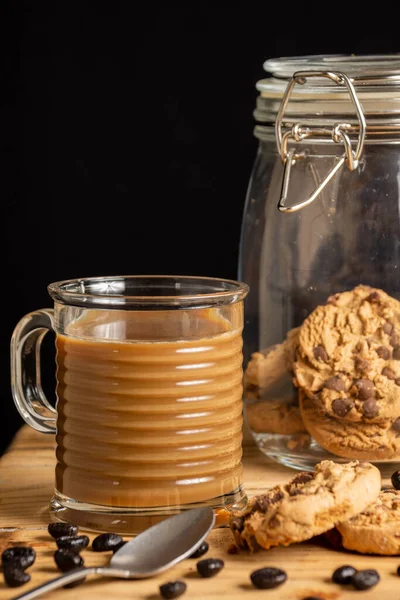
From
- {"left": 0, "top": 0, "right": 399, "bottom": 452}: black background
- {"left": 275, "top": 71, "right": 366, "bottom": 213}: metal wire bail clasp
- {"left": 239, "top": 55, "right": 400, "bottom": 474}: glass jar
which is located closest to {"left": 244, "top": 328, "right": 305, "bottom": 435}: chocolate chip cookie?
{"left": 239, "top": 55, "right": 400, "bottom": 474}: glass jar

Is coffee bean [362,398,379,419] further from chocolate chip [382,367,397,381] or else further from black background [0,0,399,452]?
black background [0,0,399,452]

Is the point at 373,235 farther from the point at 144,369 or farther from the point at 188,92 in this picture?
the point at 188,92

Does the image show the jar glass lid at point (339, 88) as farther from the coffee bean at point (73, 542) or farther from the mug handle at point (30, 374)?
the coffee bean at point (73, 542)

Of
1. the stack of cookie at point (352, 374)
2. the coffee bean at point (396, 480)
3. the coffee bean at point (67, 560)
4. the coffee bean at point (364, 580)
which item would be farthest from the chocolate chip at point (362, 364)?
the coffee bean at point (67, 560)

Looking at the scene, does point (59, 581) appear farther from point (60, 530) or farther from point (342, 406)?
point (342, 406)

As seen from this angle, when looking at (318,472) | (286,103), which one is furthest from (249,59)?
(318,472)
